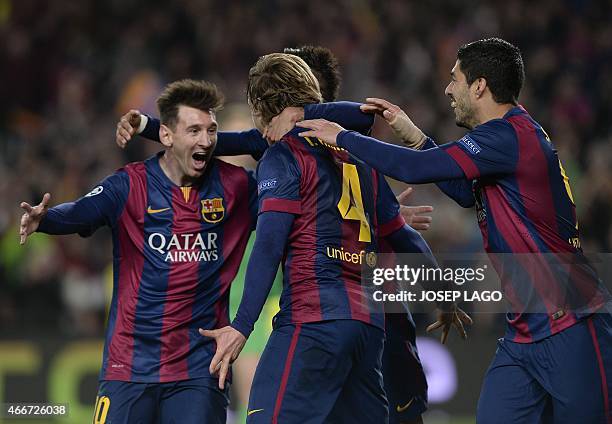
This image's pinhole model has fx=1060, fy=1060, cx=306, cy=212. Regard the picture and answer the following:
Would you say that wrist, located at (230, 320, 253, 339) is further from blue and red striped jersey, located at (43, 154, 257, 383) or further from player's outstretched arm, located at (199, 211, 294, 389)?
blue and red striped jersey, located at (43, 154, 257, 383)

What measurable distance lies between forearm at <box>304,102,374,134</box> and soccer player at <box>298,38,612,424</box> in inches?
6.5

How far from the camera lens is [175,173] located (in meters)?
5.58

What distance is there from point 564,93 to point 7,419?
6.76 meters

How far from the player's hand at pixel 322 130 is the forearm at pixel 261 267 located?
0.40 m

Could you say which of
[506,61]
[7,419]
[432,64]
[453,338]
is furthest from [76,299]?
[506,61]

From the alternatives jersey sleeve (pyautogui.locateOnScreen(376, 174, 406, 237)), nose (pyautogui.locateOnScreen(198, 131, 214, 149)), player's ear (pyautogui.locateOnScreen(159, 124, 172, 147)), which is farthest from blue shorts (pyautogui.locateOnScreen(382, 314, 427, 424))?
player's ear (pyautogui.locateOnScreen(159, 124, 172, 147))

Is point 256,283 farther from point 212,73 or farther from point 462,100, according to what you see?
point 212,73

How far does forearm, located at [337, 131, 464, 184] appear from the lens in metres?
4.75

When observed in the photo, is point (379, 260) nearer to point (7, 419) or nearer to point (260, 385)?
point (260, 385)

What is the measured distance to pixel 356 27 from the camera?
12.8 meters

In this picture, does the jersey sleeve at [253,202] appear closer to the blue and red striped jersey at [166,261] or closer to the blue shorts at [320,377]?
the blue and red striped jersey at [166,261]

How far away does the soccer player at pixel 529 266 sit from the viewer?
4.65 meters

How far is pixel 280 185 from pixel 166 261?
0.90 meters

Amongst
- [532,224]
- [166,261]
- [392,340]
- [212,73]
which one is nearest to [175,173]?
[166,261]
